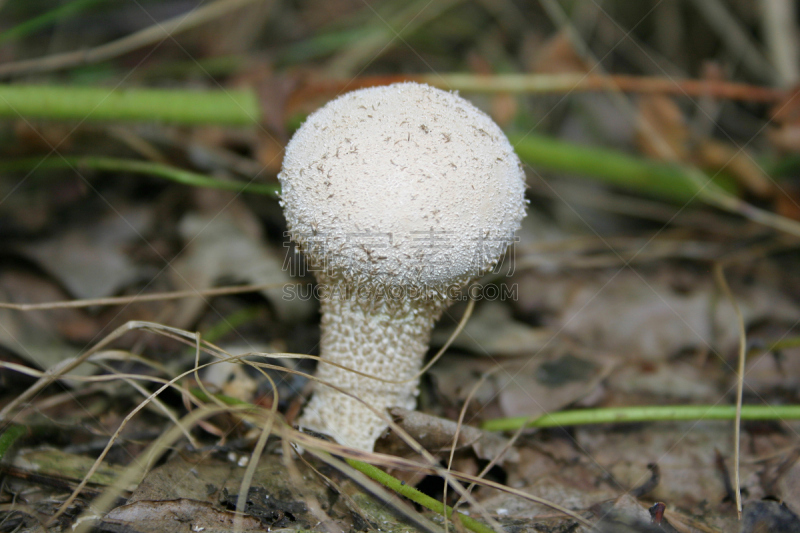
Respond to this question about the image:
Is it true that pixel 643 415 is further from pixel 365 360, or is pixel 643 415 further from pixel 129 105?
pixel 129 105

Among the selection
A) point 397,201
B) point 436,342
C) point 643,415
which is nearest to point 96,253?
point 436,342

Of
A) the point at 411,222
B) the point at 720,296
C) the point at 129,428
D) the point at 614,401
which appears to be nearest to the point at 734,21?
the point at 720,296

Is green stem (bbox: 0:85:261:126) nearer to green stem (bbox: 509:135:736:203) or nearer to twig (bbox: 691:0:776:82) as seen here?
green stem (bbox: 509:135:736:203)

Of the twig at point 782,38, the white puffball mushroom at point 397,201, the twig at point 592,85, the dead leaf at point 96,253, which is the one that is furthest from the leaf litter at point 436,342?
the white puffball mushroom at point 397,201

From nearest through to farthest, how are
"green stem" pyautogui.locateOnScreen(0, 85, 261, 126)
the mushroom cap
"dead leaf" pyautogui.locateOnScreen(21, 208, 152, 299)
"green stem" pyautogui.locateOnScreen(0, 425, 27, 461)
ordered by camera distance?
the mushroom cap, "green stem" pyautogui.locateOnScreen(0, 425, 27, 461), "green stem" pyautogui.locateOnScreen(0, 85, 261, 126), "dead leaf" pyautogui.locateOnScreen(21, 208, 152, 299)

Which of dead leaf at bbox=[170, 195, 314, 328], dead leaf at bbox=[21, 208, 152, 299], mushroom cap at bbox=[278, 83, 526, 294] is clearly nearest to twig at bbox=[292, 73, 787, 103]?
dead leaf at bbox=[170, 195, 314, 328]

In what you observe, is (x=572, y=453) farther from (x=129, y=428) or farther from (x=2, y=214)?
(x=2, y=214)

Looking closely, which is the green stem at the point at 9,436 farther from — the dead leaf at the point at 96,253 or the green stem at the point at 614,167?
the green stem at the point at 614,167
